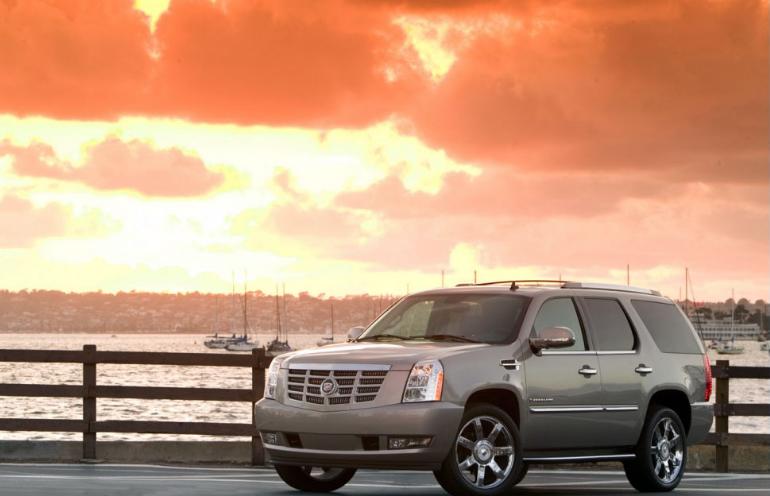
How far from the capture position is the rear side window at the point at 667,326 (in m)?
16.2

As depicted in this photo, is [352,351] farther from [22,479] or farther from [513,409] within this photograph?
[22,479]

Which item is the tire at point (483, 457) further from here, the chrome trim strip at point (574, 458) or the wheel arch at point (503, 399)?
the chrome trim strip at point (574, 458)

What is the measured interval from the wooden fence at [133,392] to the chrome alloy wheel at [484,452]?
5.31 m

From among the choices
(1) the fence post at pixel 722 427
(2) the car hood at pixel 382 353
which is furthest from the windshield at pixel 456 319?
(1) the fence post at pixel 722 427

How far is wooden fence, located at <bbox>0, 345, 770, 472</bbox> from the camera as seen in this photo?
18.7 meters

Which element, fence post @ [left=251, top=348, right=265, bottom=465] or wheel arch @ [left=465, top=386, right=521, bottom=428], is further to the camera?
fence post @ [left=251, top=348, right=265, bottom=465]

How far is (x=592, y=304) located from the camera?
15516 millimetres

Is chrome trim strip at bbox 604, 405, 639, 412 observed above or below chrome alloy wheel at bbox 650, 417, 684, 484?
above

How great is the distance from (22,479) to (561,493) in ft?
18.5

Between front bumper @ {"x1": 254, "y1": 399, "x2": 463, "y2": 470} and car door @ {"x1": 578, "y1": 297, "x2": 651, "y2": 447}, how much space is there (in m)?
2.39

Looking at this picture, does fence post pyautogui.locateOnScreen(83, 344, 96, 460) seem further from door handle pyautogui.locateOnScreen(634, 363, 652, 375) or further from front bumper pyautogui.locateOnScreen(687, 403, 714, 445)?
front bumper pyautogui.locateOnScreen(687, 403, 714, 445)

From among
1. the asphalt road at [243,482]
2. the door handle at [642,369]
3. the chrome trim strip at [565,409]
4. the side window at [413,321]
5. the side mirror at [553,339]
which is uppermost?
the side window at [413,321]

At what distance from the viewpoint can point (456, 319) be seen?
14.7 m

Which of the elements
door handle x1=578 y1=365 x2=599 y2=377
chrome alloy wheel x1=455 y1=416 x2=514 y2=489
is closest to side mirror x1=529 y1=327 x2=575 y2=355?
door handle x1=578 y1=365 x2=599 y2=377
